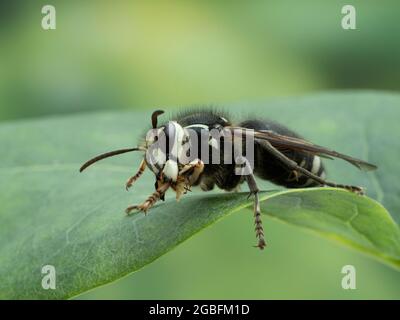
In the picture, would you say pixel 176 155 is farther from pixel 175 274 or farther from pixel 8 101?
pixel 8 101

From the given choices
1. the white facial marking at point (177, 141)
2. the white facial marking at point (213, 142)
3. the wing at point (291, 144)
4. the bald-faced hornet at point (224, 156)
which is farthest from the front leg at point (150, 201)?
the wing at point (291, 144)

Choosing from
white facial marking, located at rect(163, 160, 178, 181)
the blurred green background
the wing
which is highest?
the blurred green background

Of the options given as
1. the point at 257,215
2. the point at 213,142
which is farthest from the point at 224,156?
the point at 257,215

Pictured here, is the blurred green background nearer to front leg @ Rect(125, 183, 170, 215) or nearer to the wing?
the wing

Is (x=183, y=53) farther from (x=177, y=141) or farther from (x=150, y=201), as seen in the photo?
(x=150, y=201)

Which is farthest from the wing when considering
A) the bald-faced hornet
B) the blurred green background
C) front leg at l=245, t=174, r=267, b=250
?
the blurred green background
